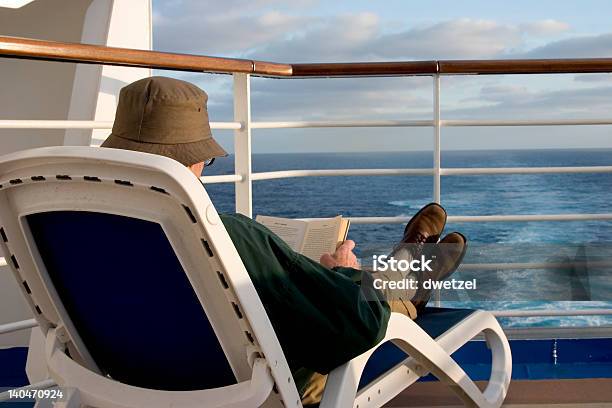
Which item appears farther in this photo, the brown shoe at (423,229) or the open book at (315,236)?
the brown shoe at (423,229)

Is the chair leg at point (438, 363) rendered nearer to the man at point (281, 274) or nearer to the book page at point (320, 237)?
the man at point (281, 274)

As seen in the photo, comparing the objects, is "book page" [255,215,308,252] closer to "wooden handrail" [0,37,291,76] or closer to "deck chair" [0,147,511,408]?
"deck chair" [0,147,511,408]

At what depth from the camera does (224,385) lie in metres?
1.71

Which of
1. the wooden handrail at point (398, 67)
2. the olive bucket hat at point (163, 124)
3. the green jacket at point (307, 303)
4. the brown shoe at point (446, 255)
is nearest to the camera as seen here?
the green jacket at point (307, 303)

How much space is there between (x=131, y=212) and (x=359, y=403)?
2.19 ft

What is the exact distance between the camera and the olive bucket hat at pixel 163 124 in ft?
5.57

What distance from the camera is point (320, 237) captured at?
2172 millimetres

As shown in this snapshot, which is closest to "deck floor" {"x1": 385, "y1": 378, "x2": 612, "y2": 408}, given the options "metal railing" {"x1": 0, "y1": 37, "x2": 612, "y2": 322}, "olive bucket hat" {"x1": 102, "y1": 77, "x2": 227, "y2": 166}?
"metal railing" {"x1": 0, "y1": 37, "x2": 612, "y2": 322}

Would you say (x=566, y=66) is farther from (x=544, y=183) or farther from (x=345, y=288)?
(x=544, y=183)

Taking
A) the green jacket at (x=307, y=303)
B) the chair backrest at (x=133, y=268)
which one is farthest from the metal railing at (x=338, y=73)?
the green jacket at (x=307, y=303)

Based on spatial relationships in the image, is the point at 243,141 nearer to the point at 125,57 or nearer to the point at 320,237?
the point at 125,57

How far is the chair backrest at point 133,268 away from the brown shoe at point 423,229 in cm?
88

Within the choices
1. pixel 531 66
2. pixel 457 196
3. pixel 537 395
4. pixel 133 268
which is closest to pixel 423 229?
pixel 537 395

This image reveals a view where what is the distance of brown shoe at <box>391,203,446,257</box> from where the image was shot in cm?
243
